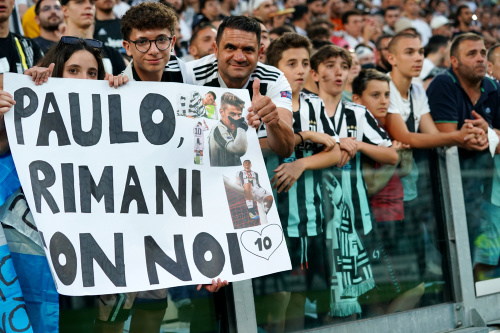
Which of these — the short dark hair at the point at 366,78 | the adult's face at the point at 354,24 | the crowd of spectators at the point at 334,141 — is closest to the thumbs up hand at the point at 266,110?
the crowd of spectators at the point at 334,141

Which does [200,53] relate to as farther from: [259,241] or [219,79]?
[259,241]

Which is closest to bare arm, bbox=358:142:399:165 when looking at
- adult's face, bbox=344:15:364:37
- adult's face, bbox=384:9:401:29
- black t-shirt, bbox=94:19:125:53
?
black t-shirt, bbox=94:19:125:53

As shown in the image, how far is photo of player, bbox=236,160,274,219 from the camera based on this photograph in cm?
412

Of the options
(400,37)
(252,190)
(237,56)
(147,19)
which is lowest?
(252,190)

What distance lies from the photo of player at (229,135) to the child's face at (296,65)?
4.88 feet

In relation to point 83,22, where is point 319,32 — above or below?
above

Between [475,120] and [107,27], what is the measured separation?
3618 millimetres

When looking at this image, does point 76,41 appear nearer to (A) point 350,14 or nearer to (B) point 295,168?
(B) point 295,168

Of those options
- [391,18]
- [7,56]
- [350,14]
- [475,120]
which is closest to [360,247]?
[475,120]

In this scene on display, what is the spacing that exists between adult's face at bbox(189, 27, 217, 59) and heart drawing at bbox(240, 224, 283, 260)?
351cm

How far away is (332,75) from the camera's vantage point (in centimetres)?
595

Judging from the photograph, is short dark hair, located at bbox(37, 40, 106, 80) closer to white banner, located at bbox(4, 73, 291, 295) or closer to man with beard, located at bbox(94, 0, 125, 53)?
white banner, located at bbox(4, 73, 291, 295)

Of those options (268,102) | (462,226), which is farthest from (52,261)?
(462,226)

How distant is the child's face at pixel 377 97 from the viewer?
6324 mm
